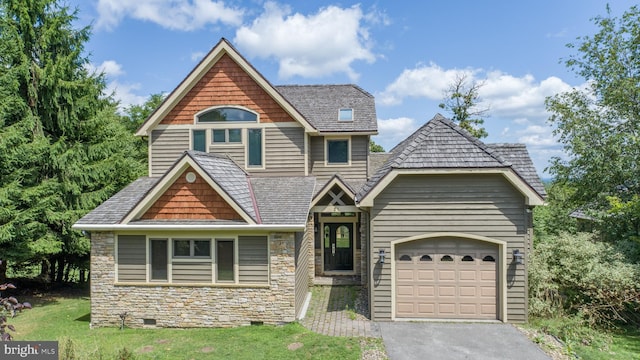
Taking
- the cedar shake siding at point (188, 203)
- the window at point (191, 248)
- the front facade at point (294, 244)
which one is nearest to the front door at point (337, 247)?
the front facade at point (294, 244)

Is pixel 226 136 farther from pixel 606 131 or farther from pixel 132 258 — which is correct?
pixel 606 131

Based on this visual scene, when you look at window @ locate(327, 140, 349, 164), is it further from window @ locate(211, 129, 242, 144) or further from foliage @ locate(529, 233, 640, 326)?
foliage @ locate(529, 233, 640, 326)

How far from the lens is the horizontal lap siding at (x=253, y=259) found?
33.9 feet

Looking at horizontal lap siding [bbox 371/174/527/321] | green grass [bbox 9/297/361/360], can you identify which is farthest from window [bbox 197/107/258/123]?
green grass [bbox 9/297/361/360]

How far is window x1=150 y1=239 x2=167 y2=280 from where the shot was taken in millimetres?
10656

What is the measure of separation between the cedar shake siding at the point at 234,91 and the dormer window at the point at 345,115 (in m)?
3.10

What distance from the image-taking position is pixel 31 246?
1270cm

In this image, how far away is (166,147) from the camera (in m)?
14.1

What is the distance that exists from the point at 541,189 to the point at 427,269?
560 centimetres

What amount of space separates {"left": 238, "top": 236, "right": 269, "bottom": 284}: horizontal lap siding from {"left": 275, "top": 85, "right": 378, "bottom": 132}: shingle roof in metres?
6.07

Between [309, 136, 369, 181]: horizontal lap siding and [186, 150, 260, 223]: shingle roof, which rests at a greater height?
[309, 136, 369, 181]: horizontal lap siding

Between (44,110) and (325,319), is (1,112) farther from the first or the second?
(325,319)

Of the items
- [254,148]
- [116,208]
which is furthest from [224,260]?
[254,148]

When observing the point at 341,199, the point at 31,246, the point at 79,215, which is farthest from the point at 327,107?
the point at 31,246
